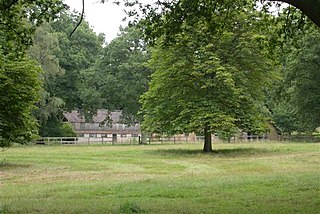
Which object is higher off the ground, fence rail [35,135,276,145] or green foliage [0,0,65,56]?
green foliage [0,0,65,56]

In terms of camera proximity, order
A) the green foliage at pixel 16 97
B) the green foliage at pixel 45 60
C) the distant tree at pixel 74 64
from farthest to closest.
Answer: the distant tree at pixel 74 64
the green foliage at pixel 45 60
the green foliage at pixel 16 97

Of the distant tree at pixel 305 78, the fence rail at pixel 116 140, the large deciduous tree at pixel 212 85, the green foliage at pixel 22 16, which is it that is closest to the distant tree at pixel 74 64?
the fence rail at pixel 116 140

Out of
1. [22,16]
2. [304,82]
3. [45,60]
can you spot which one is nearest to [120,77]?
[45,60]

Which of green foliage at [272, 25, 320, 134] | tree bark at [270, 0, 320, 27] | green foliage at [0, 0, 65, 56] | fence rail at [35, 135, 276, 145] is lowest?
fence rail at [35, 135, 276, 145]

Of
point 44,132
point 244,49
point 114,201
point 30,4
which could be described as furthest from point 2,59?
point 44,132

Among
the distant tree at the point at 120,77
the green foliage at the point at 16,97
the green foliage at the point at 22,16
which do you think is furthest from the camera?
the distant tree at the point at 120,77

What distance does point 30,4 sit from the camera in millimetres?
12234

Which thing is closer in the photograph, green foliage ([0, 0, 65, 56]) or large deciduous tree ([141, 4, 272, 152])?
green foliage ([0, 0, 65, 56])

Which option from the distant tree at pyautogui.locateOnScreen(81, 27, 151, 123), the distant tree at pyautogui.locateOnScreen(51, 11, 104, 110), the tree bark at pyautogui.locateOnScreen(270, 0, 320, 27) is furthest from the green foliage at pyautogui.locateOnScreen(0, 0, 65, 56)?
the distant tree at pyautogui.locateOnScreen(51, 11, 104, 110)

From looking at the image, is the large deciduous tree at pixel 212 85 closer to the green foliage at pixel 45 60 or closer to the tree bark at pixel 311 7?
the green foliage at pixel 45 60

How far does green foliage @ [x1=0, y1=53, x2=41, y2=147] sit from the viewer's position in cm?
2692

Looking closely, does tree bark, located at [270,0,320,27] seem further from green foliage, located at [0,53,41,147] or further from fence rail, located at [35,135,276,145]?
fence rail, located at [35,135,276,145]

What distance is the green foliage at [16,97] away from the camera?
2692cm

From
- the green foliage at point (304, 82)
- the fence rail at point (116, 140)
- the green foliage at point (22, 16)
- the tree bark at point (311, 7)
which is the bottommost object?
the fence rail at point (116, 140)
